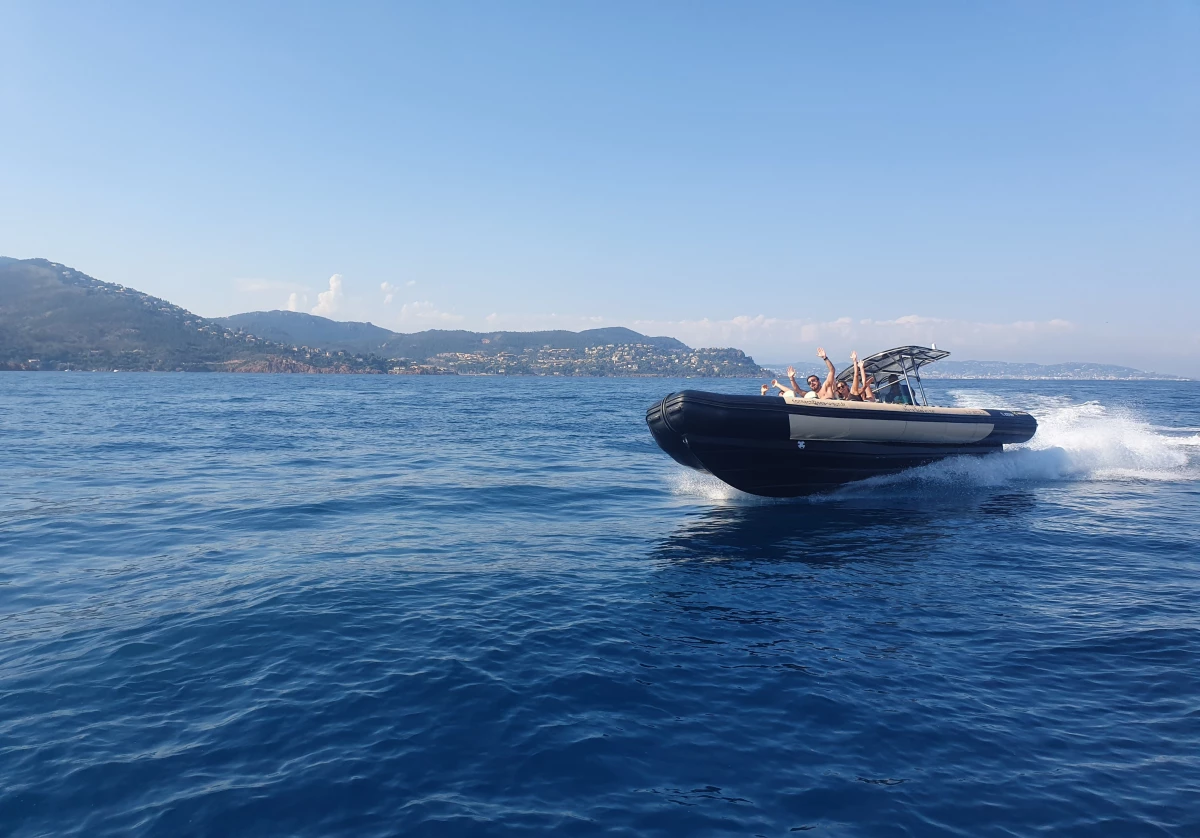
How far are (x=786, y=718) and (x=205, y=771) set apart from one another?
442 centimetres

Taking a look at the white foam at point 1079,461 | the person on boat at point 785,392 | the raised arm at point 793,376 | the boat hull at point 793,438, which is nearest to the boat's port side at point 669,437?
the boat hull at point 793,438

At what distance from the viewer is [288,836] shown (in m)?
4.20

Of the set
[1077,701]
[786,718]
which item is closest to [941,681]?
[1077,701]

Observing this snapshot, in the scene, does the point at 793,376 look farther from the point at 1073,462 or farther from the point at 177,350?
the point at 177,350

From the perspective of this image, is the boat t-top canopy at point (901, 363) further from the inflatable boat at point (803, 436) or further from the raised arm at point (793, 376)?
the raised arm at point (793, 376)

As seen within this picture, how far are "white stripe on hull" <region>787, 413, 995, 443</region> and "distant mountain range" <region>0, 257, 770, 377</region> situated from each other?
12569cm

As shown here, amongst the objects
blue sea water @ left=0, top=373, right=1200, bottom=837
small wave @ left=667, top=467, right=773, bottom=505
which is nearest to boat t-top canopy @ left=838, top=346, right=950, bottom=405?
blue sea water @ left=0, top=373, right=1200, bottom=837

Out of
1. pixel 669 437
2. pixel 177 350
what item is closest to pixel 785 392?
pixel 669 437

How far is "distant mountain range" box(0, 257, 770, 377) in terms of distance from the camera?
373 feet

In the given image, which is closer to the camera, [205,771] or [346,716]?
[205,771]

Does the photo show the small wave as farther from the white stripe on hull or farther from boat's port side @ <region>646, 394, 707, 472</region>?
the white stripe on hull

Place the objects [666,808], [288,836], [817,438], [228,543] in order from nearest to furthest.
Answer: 1. [288,836]
2. [666,808]
3. [228,543]
4. [817,438]

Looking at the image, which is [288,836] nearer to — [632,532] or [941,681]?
[941,681]

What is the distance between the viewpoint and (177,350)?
124188 millimetres
